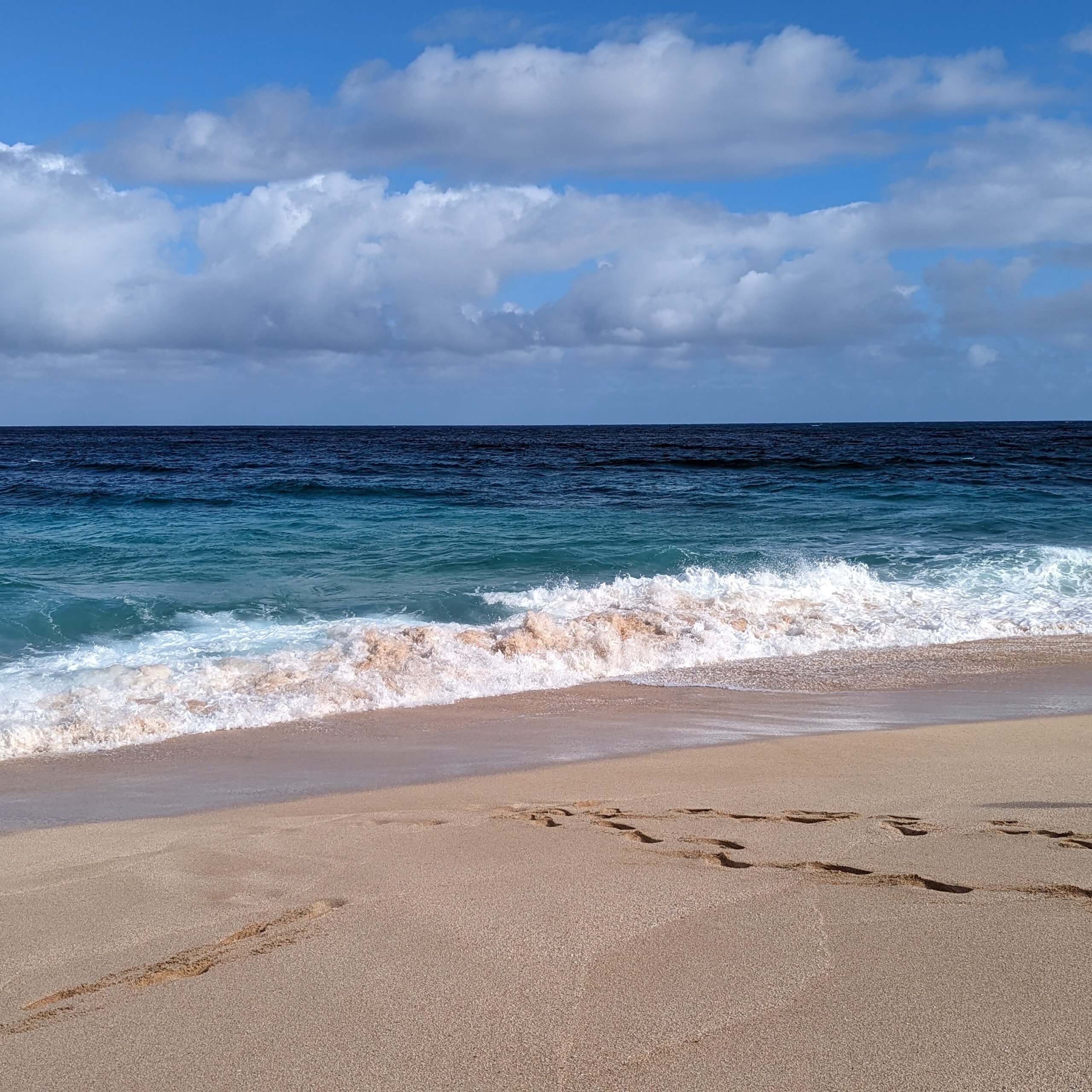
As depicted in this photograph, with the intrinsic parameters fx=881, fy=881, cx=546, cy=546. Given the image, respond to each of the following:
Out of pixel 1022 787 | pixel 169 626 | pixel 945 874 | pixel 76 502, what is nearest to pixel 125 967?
pixel 945 874

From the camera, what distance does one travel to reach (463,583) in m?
13.8

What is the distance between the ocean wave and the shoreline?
436 millimetres

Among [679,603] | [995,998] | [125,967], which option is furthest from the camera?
[679,603]

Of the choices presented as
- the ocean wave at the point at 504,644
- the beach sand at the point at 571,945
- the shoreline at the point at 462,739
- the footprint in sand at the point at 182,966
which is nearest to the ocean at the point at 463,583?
the ocean wave at the point at 504,644

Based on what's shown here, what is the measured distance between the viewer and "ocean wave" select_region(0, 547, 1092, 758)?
7664 mm

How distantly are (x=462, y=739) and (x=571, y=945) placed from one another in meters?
3.90

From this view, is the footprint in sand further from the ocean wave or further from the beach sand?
the ocean wave

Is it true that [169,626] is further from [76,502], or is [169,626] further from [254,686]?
[76,502]

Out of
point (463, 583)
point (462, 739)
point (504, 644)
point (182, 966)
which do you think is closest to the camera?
point (182, 966)

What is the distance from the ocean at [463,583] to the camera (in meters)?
8.54

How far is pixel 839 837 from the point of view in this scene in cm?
402

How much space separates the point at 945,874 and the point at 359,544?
1469 centimetres

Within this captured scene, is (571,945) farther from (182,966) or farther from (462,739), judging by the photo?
(462,739)

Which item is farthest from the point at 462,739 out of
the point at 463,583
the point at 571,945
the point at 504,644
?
the point at 463,583
